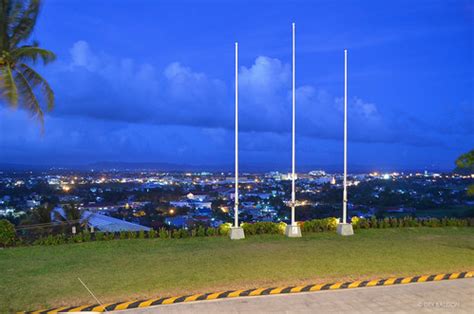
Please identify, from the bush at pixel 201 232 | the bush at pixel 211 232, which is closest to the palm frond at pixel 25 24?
the bush at pixel 201 232

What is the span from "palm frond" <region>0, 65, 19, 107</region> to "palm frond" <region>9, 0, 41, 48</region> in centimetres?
117

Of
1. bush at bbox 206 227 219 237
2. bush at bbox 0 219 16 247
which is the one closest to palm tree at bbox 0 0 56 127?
bush at bbox 0 219 16 247

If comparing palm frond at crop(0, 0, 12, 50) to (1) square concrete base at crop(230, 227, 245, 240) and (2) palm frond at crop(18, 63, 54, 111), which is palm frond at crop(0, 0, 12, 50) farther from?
(1) square concrete base at crop(230, 227, 245, 240)

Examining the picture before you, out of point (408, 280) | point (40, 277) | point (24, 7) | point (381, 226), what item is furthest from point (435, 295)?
point (24, 7)

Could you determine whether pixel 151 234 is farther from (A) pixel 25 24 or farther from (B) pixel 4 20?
(B) pixel 4 20

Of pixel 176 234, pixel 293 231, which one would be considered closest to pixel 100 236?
pixel 176 234

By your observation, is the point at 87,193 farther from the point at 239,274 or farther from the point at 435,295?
the point at 435,295

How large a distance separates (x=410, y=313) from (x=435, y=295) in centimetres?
133

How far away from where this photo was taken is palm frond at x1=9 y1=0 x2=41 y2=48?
12195mm

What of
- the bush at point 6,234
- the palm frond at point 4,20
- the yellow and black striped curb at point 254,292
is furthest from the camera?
the bush at point 6,234

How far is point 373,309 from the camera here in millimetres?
7312

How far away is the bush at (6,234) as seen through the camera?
44.7 ft

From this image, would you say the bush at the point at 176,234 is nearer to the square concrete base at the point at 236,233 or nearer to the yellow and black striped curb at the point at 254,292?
the square concrete base at the point at 236,233

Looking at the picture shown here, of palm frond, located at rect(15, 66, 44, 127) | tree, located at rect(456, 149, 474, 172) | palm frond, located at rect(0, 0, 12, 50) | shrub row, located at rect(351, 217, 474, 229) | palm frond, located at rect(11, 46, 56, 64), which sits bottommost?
shrub row, located at rect(351, 217, 474, 229)
